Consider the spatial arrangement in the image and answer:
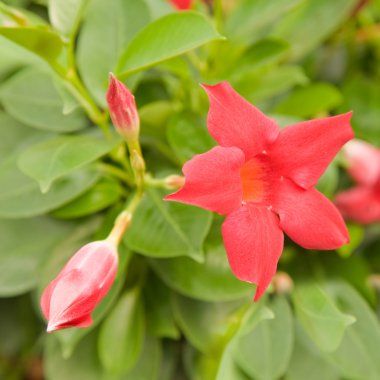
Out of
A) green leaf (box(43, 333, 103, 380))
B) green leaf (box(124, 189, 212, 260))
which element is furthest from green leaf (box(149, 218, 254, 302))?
green leaf (box(43, 333, 103, 380))

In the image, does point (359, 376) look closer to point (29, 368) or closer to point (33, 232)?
point (33, 232)

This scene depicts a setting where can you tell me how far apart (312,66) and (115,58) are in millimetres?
364

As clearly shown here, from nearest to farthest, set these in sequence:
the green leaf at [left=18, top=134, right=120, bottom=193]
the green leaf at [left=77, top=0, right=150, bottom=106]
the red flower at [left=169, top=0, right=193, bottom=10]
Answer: the green leaf at [left=18, top=134, right=120, bottom=193], the green leaf at [left=77, top=0, right=150, bottom=106], the red flower at [left=169, top=0, right=193, bottom=10]

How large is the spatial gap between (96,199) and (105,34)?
0.61 feet

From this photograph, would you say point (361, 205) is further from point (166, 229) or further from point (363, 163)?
point (166, 229)

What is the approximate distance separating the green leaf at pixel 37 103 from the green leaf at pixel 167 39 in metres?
0.14

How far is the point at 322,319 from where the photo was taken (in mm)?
613

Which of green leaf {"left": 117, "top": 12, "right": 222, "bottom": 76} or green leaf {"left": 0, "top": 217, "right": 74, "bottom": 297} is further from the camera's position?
green leaf {"left": 0, "top": 217, "right": 74, "bottom": 297}

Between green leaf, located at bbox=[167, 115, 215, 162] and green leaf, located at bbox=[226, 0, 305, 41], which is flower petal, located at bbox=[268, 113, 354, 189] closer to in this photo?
green leaf, located at bbox=[167, 115, 215, 162]

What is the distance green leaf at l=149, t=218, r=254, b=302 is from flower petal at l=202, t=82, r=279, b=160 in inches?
5.9

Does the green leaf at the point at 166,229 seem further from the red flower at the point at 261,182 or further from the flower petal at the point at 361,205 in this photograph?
the flower petal at the point at 361,205

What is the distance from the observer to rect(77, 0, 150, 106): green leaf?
0.65 m

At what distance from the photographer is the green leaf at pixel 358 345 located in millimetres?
673

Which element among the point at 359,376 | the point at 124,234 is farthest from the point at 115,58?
the point at 359,376
